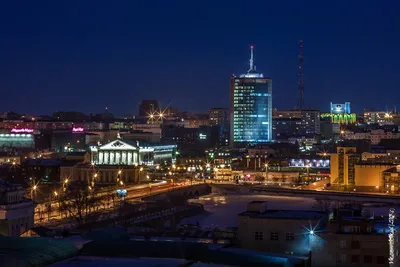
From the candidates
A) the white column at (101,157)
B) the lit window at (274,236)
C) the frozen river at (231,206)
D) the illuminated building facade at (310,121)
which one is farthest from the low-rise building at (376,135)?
the lit window at (274,236)

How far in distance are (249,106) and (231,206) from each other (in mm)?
42729

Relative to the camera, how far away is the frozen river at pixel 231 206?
30219 mm

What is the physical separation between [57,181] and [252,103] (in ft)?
120

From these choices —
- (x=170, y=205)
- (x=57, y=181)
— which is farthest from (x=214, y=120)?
(x=170, y=205)

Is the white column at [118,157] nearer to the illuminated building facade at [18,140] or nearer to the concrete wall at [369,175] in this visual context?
the concrete wall at [369,175]

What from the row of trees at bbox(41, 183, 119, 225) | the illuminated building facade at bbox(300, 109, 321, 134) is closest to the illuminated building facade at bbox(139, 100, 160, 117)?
the illuminated building facade at bbox(300, 109, 321, 134)

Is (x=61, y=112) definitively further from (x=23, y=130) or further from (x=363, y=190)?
(x=363, y=190)

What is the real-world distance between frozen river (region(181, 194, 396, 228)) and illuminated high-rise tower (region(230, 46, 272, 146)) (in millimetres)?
35937

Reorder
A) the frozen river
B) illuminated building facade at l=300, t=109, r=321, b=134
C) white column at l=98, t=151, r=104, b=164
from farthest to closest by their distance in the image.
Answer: illuminated building facade at l=300, t=109, r=321, b=134 → white column at l=98, t=151, r=104, b=164 → the frozen river

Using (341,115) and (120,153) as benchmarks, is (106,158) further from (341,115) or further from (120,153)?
(341,115)

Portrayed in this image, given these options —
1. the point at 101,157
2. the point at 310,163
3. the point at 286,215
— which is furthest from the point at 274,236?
the point at 310,163

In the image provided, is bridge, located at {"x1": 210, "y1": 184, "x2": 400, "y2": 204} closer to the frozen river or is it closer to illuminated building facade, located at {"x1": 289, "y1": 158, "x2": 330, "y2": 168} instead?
the frozen river

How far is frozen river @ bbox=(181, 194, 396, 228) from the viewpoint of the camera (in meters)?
30.2

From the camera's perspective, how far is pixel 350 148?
4572 cm
